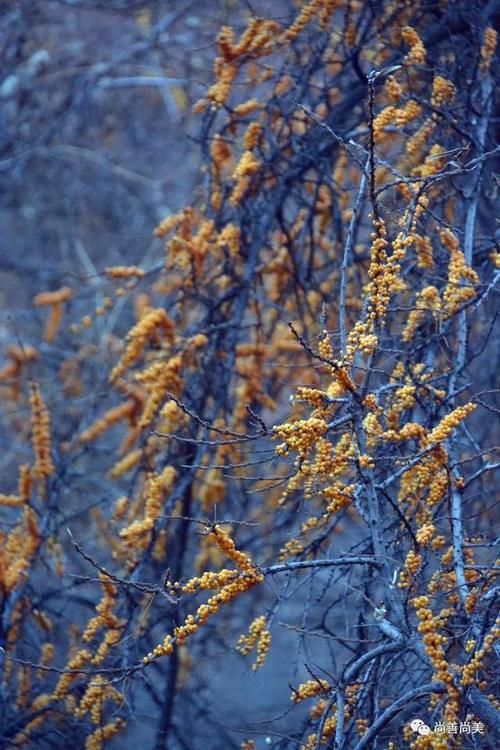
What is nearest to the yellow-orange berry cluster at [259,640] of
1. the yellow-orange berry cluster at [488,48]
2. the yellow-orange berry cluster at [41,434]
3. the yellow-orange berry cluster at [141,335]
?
the yellow-orange berry cluster at [141,335]

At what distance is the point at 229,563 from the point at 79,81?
391cm

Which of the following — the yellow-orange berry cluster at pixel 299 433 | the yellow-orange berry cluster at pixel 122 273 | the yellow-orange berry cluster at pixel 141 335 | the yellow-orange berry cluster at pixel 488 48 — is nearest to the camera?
the yellow-orange berry cluster at pixel 299 433

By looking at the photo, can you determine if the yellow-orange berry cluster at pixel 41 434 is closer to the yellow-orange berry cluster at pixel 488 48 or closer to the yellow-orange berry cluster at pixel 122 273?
the yellow-orange berry cluster at pixel 122 273

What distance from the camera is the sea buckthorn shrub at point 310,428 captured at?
2658mm

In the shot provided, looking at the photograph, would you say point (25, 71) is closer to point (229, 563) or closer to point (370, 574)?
point (229, 563)

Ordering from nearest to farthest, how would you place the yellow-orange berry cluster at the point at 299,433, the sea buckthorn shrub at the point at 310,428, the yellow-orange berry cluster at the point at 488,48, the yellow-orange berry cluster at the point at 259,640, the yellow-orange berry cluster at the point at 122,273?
the yellow-orange berry cluster at the point at 299,433, the sea buckthorn shrub at the point at 310,428, the yellow-orange berry cluster at the point at 259,640, the yellow-orange berry cluster at the point at 488,48, the yellow-orange berry cluster at the point at 122,273

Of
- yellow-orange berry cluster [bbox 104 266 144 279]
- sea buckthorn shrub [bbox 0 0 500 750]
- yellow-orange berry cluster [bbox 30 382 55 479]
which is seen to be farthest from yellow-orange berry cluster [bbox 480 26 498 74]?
yellow-orange berry cluster [bbox 30 382 55 479]

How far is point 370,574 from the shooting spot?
11.0 ft

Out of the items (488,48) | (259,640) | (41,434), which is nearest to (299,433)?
(259,640)

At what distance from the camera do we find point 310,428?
8.25 ft

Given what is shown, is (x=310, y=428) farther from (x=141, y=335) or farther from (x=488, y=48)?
(x=488, y=48)

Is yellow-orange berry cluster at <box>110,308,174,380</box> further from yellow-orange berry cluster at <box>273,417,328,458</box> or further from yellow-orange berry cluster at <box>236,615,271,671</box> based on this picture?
yellow-orange berry cluster at <box>273,417,328,458</box>

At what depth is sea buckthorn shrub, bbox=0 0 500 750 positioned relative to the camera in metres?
2.66

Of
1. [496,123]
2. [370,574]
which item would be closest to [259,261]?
[496,123]
